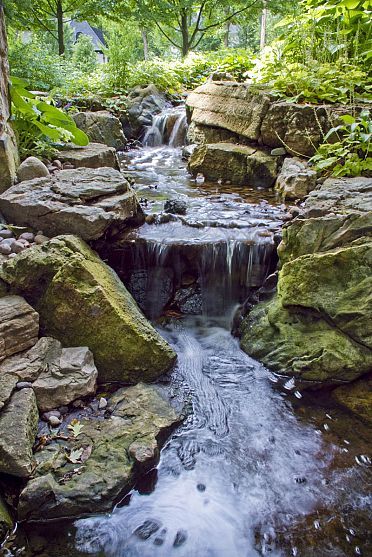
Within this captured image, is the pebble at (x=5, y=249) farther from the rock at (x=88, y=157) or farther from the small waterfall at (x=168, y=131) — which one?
the small waterfall at (x=168, y=131)

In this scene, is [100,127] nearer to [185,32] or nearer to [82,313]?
[82,313]

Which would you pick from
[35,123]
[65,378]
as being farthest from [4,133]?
[65,378]

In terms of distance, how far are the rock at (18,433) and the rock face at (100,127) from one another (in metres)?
6.01

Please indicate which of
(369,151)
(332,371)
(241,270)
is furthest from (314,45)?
(332,371)

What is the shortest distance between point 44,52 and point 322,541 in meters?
9.21

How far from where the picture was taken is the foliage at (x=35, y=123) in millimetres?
4828

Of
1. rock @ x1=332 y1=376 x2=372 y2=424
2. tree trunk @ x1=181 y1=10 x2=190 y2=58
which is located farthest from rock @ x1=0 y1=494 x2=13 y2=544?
tree trunk @ x1=181 y1=10 x2=190 y2=58

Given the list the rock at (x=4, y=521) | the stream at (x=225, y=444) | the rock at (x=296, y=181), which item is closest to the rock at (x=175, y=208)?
the stream at (x=225, y=444)

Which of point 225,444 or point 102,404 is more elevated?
point 102,404

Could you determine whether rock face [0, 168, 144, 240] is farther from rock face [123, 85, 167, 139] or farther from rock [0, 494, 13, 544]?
rock face [123, 85, 167, 139]

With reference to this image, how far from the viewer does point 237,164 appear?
255 inches

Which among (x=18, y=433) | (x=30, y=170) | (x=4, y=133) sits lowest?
(x=18, y=433)

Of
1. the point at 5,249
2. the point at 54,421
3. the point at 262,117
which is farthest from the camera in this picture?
the point at 262,117

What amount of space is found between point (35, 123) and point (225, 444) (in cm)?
423
